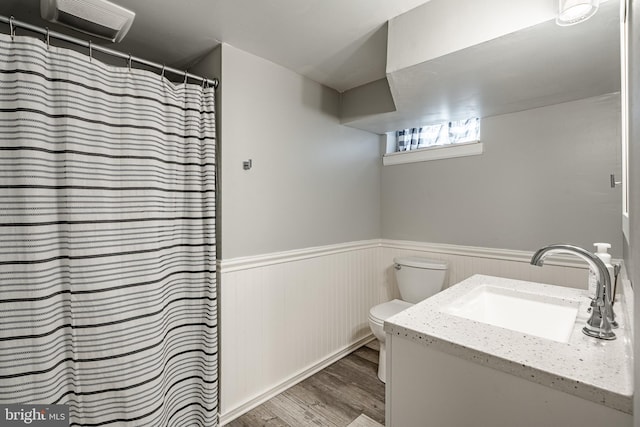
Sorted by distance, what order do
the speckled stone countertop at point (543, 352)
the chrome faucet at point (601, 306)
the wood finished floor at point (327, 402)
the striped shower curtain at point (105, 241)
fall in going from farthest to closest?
the wood finished floor at point (327, 402) < the striped shower curtain at point (105, 241) < the chrome faucet at point (601, 306) < the speckled stone countertop at point (543, 352)

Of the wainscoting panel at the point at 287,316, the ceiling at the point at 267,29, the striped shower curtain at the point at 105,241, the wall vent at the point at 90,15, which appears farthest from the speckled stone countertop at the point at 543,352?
the wall vent at the point at 90,15

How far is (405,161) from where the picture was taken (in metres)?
2.68

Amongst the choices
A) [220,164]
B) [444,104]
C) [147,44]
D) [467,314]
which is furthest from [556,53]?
[147,44]

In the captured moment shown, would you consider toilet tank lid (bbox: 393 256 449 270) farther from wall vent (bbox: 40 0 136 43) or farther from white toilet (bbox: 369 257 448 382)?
wall vent (bbox: 40 0 136 43)

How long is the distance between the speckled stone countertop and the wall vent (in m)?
1.75

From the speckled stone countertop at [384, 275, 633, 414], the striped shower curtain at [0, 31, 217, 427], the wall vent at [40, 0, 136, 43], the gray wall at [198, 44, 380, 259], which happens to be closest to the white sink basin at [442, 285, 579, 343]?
the speckled stone countertop at [384, 275, 633, 414]

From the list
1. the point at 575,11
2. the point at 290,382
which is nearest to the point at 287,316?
the point at 290,382

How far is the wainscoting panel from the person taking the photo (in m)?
1.77

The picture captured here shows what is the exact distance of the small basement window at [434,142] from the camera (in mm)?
2334

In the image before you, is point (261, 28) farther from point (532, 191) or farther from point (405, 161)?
point (532, 191)

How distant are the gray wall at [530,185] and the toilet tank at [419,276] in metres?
0.26

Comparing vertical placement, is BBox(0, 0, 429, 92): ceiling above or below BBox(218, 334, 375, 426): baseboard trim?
above

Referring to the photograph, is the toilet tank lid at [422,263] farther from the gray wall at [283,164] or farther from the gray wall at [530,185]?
the gray wall at [283,164]

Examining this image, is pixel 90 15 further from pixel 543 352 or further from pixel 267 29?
pixel 543 352
